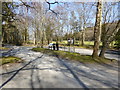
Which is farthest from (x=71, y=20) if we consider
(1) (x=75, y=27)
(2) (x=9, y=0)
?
(2) (x=9, y=0)

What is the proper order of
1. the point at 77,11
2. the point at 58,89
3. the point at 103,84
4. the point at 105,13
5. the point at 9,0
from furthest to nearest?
the point at 77,11, the point at 105,13, the point at 9,0, the point at 103,84, the point at 58,89

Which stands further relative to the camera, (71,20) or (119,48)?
(71,20)

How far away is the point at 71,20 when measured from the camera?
24125mm

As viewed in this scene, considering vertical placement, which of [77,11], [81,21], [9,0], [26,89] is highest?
[77,11]

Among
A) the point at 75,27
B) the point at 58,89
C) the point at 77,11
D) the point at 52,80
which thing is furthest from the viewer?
the point at 75,27

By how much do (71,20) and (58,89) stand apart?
22463 mm

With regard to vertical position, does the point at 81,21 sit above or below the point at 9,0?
above

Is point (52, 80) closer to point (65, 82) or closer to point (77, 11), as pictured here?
point (65, 82)

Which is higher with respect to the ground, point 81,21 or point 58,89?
point 81,21

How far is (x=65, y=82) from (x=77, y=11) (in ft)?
67.8

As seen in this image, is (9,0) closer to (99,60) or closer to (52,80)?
(52,80)

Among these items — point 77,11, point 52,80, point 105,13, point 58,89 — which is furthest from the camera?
point 77,11

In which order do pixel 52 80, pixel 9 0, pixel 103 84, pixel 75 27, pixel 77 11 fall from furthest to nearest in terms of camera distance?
pixel 75 27
pixel 77 11
pixel 9 0
pixel 52 80
pixel 103 84

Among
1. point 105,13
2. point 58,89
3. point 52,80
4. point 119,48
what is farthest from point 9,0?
point 119,48
